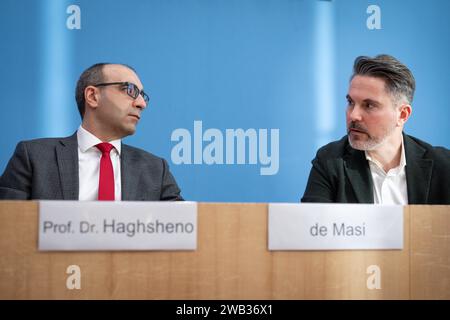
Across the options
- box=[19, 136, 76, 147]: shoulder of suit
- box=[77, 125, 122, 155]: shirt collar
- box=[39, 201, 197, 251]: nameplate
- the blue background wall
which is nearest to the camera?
box=[39, 201, 197, 251]: nameplate

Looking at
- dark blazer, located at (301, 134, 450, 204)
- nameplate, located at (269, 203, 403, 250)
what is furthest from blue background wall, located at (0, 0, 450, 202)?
nameplate, located at (269, 203, 403, 250)

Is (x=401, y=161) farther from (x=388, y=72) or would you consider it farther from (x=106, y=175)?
(x=106, y=175)

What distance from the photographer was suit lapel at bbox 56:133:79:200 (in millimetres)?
1941

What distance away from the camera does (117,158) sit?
2143 mm

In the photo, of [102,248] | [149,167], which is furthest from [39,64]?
[102,248]

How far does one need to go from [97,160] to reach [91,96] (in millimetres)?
382

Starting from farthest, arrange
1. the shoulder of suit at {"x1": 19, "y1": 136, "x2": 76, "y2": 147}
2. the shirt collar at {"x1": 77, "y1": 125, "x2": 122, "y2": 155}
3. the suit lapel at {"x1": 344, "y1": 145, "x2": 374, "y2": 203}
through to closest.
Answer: the shirt collar at {"x1": 77, "y1": 125, "x2": 122, "y2": 155}
the shoulder of suit at {"x1": 19, "y1": 136, "x2": 76, "y2": 147}
the suit lapel at {"x1": 344, "y1": 145, "x2": 374, "y2": 203}

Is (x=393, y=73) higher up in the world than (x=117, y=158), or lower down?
higher up

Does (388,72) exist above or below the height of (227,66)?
below

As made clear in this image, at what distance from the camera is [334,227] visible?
108 cm

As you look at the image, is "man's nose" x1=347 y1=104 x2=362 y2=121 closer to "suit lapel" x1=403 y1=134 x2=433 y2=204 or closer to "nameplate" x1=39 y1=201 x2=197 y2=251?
"suit lapel" x1=403 y1=134 x2=433 y2=204

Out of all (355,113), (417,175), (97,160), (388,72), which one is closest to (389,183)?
(417,175)

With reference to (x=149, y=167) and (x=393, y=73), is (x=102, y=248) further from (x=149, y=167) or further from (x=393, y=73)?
(x=393, y=73)

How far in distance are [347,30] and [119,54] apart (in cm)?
131
